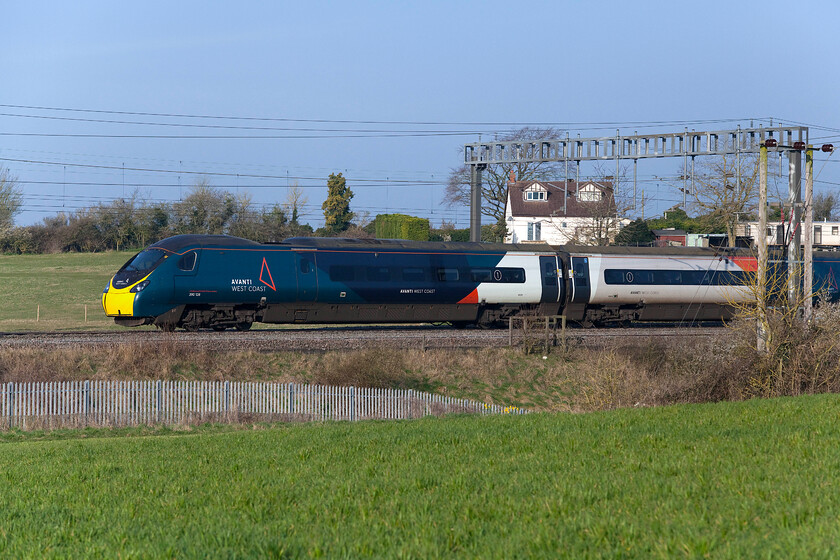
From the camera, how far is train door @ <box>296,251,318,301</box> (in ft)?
93.5

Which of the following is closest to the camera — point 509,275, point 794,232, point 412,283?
point 794,232

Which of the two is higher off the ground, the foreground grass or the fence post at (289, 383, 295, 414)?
the foreground grass

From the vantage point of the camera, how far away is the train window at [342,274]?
29047mm

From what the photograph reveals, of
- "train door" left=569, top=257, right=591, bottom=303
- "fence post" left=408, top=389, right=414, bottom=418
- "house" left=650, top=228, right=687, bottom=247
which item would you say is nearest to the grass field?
"fence post" left=408, top=389, right=414, bottom=418

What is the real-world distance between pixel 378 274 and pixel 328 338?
361 cm

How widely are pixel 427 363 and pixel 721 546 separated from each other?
67.5 ft

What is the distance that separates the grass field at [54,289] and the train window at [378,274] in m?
16.0

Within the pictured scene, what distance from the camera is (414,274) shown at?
30.5 m

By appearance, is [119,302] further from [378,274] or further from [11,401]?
[378,274]

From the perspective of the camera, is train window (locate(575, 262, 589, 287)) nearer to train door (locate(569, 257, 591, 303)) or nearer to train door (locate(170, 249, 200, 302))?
train door (locate(569, 257, 591, 303))

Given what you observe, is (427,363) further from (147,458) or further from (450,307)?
(147,458)

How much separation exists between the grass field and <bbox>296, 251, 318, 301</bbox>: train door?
1488 centimetres

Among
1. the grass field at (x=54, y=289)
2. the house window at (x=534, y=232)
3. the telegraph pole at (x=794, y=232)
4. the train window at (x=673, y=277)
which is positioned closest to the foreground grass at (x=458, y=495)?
the telegraph pole at (x=794, y=232)

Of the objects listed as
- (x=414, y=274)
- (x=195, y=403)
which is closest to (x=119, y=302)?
(x=195, y=403)
